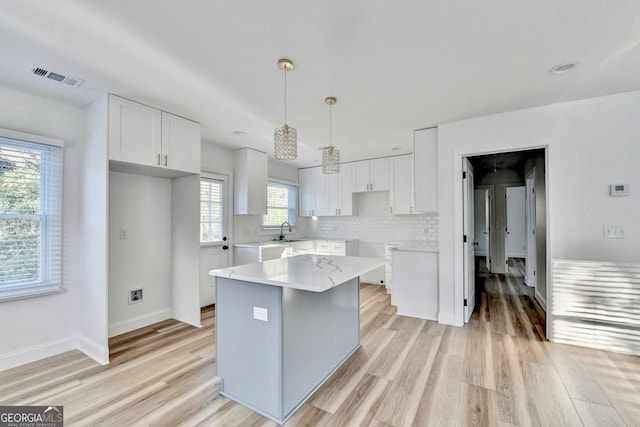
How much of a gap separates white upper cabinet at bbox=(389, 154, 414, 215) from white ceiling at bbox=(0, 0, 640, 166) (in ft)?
6.37

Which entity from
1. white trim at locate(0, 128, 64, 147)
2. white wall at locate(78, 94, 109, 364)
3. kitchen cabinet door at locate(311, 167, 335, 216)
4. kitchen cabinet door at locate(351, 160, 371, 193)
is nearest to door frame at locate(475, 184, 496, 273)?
kitchen cabinet door at locate(351, 160, 371, 193)

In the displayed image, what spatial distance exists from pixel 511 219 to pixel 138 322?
973cm

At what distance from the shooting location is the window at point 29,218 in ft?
8.21

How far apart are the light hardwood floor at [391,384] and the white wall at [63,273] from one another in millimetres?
172

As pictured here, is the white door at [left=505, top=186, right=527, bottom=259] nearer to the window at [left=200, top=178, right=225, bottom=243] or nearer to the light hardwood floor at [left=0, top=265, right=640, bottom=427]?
the light hardwood floor at [left=0, top=265, right=640, bottom=427]

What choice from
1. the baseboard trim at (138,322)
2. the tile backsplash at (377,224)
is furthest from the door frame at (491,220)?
the baseboard trim at (138,322)

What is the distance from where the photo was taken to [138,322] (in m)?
3.41

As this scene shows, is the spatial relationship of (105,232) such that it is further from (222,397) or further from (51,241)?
(222,397)

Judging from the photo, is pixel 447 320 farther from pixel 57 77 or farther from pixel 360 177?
pixel 57 77

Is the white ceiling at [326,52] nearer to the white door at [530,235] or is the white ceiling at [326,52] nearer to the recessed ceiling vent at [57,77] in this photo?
the recessed ceiling vent at [57,77]

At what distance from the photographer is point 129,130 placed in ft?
9.17

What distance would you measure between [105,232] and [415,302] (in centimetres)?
357

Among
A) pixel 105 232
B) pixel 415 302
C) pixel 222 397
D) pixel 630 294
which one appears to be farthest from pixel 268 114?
pixel 630 294

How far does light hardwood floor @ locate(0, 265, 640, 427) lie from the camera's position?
6.01 feet
